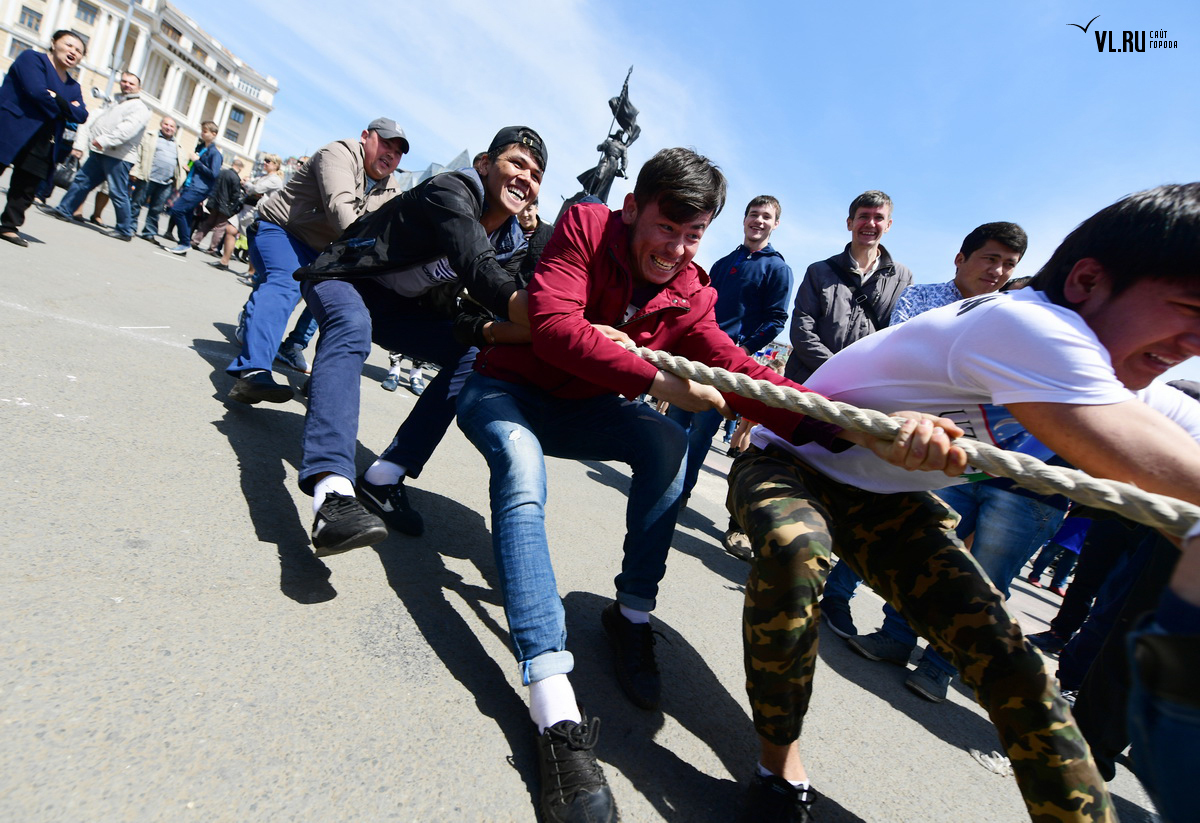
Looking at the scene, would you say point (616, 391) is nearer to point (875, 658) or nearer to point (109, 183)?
point (875, 658)

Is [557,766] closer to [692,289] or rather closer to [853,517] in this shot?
[853,517]

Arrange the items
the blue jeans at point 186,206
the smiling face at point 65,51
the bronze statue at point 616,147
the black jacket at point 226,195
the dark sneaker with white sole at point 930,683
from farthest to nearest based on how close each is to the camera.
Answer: the bronze statue at point 616,147 < the black jacket at point 226,195 < the blue jeans at point 186,206 < the smiling face at point 65,51 < the dark sneaker with white sole at point 930,683

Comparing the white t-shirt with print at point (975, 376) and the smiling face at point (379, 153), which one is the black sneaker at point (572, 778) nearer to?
the white t-shirt with print at point (975, 376)

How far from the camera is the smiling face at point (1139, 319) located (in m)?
1.43

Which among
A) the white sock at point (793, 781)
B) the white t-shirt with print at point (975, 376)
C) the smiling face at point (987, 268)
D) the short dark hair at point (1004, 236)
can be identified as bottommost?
the white sock at point (793, 781)

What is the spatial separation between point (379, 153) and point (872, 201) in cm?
294

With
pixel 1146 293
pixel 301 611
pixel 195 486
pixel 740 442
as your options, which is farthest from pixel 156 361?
pixel 740 442

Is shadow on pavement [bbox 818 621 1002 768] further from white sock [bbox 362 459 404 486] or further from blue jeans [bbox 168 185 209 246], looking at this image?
blue jeans [bbox 168 185 209 246]

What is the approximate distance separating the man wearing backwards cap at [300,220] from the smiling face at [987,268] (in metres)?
3.21

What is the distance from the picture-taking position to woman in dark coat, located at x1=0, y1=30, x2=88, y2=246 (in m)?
5.40

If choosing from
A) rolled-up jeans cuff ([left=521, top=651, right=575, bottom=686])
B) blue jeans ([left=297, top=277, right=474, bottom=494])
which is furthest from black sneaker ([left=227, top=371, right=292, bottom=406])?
rolled-up jeans cuff ([left=521, top=651, right=575, bottom=686])

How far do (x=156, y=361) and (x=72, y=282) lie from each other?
1838 mm

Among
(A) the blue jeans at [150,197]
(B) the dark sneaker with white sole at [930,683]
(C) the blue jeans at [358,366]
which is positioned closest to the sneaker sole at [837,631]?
(B) the dark sneaker with white sole at [930,683]

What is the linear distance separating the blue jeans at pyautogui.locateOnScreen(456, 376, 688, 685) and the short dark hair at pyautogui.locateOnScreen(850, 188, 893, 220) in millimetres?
2502
